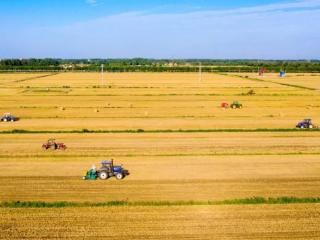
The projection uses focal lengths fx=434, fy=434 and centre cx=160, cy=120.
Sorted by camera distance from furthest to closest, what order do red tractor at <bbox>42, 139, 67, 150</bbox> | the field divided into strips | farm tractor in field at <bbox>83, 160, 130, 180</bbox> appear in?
1. red tractor at <bbox>42, 139, 67, 150</bbox>
2. farm tractor in field at <bbox>83, 160, 130, 180</bbox>
3. the field divided into strips

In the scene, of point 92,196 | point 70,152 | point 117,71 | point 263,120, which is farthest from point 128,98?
point 117,71

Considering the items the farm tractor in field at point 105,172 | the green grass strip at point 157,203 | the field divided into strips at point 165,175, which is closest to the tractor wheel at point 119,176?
the farm tractor in field at point 105,172

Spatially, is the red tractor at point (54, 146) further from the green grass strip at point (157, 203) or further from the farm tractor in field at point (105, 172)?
the green grass strip at point (157, 203)

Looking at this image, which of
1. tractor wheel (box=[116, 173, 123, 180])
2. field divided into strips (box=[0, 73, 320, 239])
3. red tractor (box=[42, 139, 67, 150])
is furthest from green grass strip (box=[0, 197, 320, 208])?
red tractor (box=[42, 139, 67, 150])

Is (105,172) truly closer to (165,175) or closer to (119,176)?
(119,176)

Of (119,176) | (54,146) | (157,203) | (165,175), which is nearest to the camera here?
(157,203)

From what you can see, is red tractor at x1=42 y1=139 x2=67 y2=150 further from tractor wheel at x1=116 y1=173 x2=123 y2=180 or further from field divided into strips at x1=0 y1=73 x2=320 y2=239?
tractor wheel at x1=116 y1=173 x2=123 y2=180

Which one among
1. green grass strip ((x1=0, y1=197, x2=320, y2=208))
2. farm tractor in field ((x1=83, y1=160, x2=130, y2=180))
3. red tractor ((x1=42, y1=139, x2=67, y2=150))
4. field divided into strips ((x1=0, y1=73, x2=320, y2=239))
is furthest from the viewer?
red tractor ((x1=42, y1=139, x2=67, y2=150))

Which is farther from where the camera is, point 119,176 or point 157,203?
point 119,176

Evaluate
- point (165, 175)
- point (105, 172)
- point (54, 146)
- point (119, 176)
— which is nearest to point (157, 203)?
point (119, 176)
